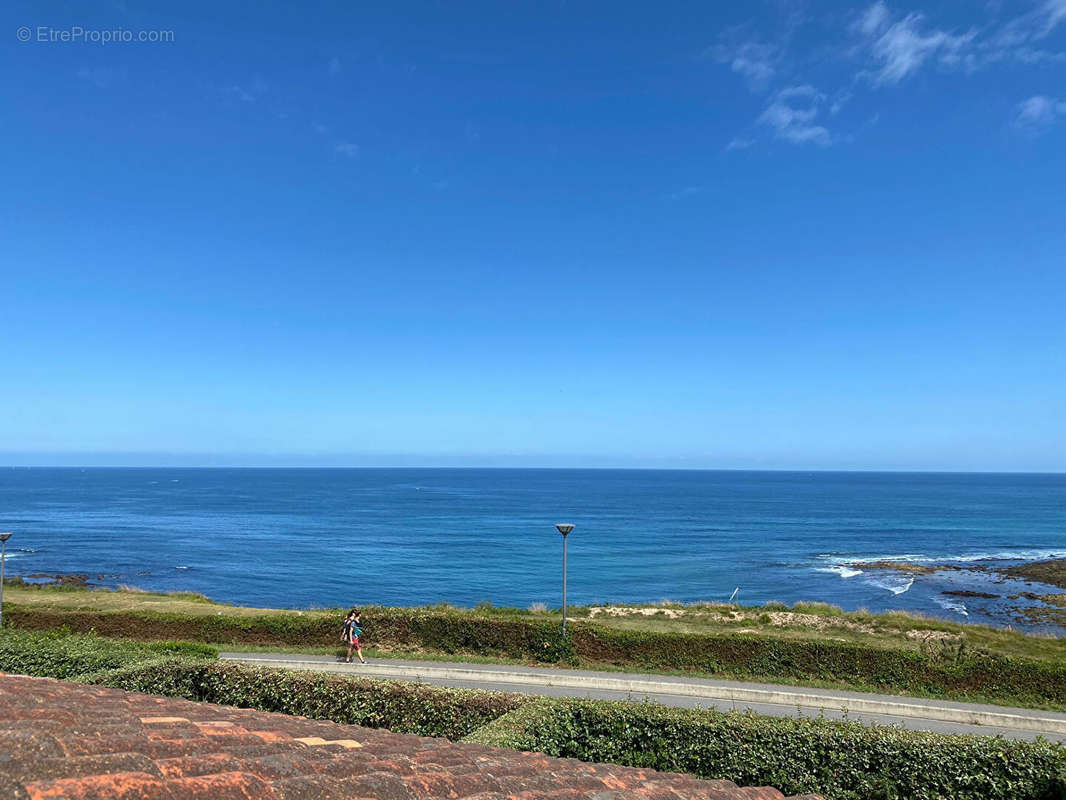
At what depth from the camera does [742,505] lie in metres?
135

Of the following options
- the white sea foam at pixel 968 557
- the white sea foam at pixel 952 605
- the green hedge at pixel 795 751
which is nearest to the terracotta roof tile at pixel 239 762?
the green hedge at pixel 795 751

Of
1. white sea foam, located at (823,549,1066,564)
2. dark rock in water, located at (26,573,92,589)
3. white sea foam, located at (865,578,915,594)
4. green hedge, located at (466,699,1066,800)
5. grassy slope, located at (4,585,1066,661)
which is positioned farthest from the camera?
white sea foam, located at (823,549,1066,564)

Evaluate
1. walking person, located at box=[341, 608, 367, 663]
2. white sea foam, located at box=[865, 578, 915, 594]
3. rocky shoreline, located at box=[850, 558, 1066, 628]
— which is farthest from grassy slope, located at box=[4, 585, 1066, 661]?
white sea foam, located at box=[865, 578, 915, 594]

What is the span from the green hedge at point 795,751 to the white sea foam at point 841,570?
52034 millimetres

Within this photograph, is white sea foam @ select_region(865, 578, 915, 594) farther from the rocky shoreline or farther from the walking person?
the walking person

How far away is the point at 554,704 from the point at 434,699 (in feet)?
7.19

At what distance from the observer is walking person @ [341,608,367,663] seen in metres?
20.0

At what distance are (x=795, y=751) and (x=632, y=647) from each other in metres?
11.4

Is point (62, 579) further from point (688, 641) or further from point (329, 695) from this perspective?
point (688, 641)

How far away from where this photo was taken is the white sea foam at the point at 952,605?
142ft

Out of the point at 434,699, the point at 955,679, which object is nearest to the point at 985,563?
the point at 955,679

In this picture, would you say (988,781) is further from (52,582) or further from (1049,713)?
(52,582)

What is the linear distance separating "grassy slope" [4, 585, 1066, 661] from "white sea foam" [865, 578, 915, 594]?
26159mm

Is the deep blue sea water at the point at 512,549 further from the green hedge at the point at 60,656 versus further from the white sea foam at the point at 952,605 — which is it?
the green hedge at the point at 60,656
